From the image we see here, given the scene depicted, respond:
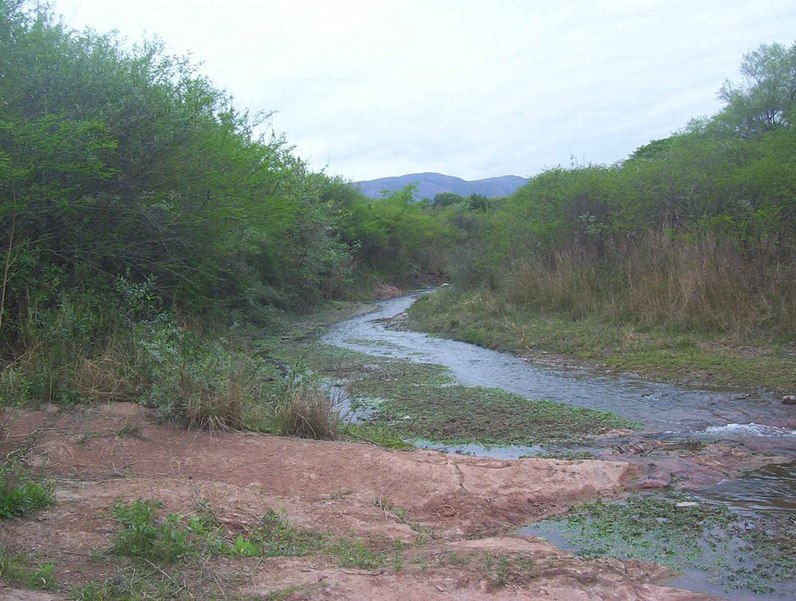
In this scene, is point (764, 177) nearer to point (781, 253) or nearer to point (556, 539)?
point (781, 253)

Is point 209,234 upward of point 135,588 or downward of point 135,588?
upward

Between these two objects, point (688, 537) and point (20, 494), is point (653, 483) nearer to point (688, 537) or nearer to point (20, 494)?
point (688, 537)

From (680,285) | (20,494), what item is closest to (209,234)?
(20,494)

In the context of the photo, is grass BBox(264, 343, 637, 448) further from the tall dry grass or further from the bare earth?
the tall dry grass

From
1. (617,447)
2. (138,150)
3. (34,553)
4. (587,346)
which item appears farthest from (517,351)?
(34,553)

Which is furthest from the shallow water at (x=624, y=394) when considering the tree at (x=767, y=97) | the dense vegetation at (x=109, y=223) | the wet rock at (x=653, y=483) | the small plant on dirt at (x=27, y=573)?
the tree at (x=767, y=97)

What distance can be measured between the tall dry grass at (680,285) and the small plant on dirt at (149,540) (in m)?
11.6

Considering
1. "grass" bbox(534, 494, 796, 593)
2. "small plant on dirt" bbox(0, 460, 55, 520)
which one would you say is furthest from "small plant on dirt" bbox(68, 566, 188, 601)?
"grass" bbox(534, 494, 796, 593)

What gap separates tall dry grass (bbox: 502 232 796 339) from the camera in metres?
13.2

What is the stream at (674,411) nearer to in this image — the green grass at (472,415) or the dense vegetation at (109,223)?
the green grass at (472,415)

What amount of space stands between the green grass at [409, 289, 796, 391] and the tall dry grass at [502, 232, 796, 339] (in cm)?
43

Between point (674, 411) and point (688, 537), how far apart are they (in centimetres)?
466

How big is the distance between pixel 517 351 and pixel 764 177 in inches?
242

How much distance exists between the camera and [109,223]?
9469 millimetres
